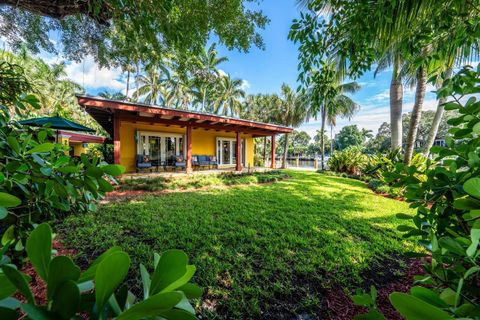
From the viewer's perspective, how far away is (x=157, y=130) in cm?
1034

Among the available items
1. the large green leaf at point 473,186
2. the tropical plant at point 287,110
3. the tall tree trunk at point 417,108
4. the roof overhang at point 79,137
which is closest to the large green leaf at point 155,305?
the large green leaf at point 473,186

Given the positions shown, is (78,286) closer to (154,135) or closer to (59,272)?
(59,272)

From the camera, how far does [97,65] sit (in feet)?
17.9

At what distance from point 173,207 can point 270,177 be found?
18.6 feet

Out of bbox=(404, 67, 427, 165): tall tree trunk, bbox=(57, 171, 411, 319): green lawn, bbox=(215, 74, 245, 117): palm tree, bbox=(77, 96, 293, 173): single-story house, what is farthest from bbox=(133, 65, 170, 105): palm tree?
bbox=(404, 67, 427, 165): tall tree trunk

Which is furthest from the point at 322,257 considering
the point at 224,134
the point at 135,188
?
the point at 224,134

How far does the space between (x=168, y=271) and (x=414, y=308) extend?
547 mm

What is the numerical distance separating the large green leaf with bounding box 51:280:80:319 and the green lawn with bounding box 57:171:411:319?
6.13 ft

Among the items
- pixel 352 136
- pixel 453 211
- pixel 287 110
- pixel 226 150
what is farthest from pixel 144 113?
pixel 352 136

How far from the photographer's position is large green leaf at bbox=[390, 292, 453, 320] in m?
0.39

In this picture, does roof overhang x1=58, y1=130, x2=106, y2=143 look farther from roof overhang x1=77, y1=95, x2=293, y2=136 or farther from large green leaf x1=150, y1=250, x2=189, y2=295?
large green leaf x1=150, y1=250, x2=189, y2=295

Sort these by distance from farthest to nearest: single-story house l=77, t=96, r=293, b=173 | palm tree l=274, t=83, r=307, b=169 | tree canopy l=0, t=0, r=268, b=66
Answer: palm tree l=274, t=83, r=307, b=169 < single-story house l=77, t=96, r=293, b=173 < tree canopy l=0, t=0, r=268, b=66

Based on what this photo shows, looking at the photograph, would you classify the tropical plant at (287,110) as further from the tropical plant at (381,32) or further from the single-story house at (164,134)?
the tropical plant at (381,32)

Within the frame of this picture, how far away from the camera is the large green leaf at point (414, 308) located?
390 millimetres
